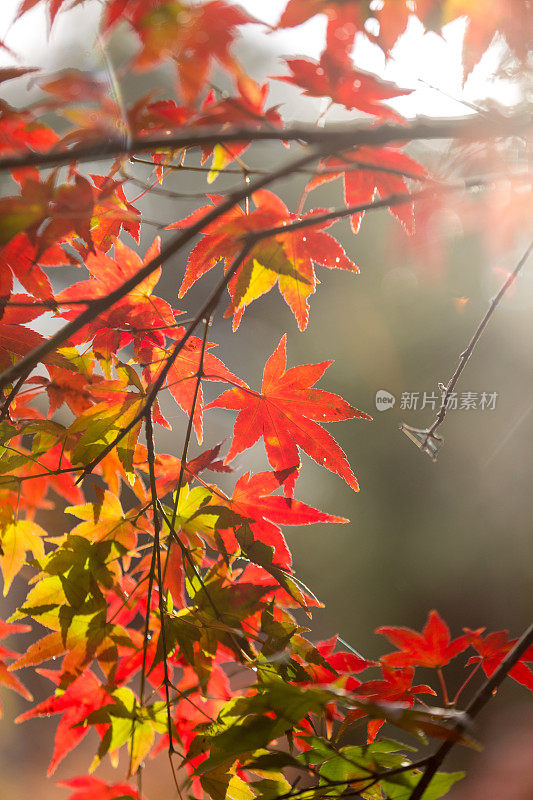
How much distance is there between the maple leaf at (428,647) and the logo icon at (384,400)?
1.40 metres

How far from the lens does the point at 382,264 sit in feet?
6.88

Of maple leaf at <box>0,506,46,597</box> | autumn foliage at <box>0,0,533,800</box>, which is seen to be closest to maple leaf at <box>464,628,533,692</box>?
autumn foliage at <box>0,0,533,800</box>

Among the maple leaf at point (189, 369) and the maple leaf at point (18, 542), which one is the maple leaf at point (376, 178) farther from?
the maple leaf at point (18, 542)

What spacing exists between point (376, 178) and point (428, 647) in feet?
1.82

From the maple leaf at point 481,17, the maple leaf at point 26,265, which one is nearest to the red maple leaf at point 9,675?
the maple leaf at point 26,265

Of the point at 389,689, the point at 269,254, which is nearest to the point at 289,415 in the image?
the point at 269,254

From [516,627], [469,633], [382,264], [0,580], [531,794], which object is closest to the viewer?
[469,633]

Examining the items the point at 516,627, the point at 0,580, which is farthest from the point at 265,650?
the point at 0,580

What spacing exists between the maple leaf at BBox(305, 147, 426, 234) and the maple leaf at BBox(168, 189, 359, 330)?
0.04 meters

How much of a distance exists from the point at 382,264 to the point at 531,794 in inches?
67.7

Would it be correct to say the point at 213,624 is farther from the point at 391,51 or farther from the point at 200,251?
the point at 391,51

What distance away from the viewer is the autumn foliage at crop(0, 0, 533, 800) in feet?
1.24

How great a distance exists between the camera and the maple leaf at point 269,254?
0.52 m

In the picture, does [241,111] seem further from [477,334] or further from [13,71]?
[477,334]
